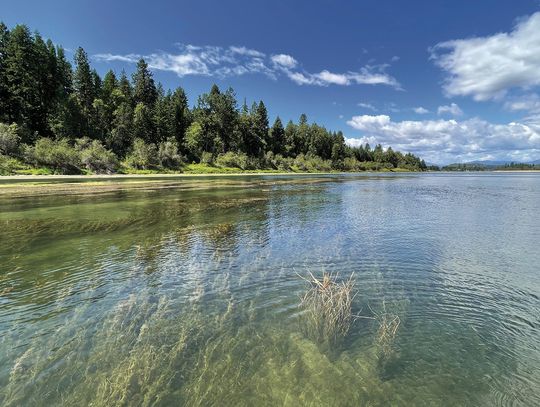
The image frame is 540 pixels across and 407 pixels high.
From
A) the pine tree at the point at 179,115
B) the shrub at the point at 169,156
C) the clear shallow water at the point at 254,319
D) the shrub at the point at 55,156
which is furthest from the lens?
the pine tree at the point at 179,115

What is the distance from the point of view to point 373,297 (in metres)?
11.5

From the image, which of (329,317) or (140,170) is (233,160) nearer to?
(140,170)

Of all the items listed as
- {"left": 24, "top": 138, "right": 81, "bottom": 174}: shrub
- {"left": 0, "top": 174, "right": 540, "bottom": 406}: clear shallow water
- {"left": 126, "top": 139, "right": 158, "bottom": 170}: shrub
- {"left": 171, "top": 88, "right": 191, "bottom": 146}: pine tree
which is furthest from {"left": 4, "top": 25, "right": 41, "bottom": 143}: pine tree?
{"left": 0, "top": 174, "right": 540, "bottom": 406}: clear shallow water

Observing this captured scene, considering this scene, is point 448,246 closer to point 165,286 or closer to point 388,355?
point 388,355

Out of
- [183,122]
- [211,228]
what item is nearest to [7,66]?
[183,122]

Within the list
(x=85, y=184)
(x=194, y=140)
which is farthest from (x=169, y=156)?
(x=85, y=184)

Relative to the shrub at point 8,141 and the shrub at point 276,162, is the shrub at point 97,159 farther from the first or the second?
the shrub at point 276,162

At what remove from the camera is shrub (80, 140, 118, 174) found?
302ft

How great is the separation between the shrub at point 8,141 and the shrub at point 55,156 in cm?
249

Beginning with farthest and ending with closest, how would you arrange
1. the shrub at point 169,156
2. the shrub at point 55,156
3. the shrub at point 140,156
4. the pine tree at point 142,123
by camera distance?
1. the pine tree at point 142,123
2. the shrub at point 169,156
3. the shrub at point 140,156
4. the shrub at point 55,156

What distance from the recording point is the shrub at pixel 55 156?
263ft

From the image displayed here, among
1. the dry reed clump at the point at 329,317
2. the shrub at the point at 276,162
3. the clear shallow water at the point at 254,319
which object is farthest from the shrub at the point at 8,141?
the shrub at the point at 276,162

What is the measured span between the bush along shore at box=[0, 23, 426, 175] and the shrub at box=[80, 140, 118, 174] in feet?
0.93

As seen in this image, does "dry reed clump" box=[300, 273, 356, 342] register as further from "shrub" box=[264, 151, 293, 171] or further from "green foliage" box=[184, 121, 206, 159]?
"shrub" box=[264, 151, 293, 171]
